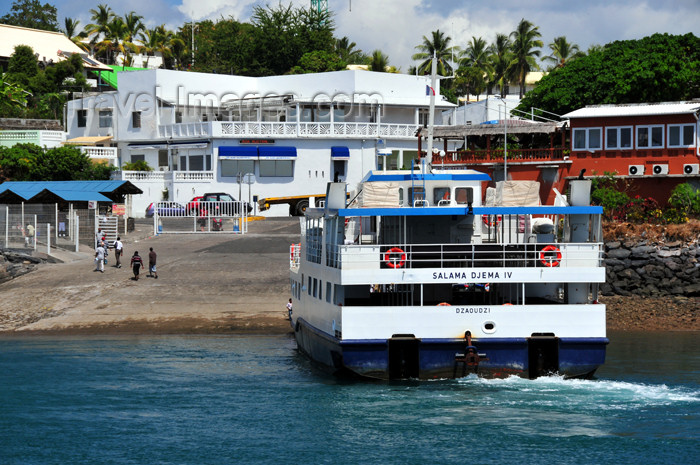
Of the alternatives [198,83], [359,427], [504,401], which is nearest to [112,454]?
[359,427]

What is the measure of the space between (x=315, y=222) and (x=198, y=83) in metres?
47.5

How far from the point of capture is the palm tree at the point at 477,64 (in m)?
100

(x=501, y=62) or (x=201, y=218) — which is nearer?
(x=201, y=218)

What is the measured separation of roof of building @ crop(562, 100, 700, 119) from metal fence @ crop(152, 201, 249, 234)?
19100mm

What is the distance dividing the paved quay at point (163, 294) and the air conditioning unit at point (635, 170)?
17058 millimetres

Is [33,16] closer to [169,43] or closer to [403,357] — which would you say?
[169,43]

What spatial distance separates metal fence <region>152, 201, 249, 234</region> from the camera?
54.2m

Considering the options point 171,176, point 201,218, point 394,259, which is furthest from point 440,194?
point 171,176

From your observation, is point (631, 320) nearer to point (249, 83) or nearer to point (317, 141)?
point (317, 141)

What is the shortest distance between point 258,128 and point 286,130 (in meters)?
1.98

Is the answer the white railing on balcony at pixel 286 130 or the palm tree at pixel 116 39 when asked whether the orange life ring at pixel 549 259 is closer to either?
the white railing on balcony at pixel 286 130

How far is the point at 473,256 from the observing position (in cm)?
2414

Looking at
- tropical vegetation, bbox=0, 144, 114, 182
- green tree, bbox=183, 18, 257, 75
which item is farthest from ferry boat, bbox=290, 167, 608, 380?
green tree, bbox=183, 18, 257, 75

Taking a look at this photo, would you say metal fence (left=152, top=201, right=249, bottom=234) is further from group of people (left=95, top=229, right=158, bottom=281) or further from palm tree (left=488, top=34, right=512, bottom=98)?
palm tree (left=488, top=34, right=512, bottom=98)
